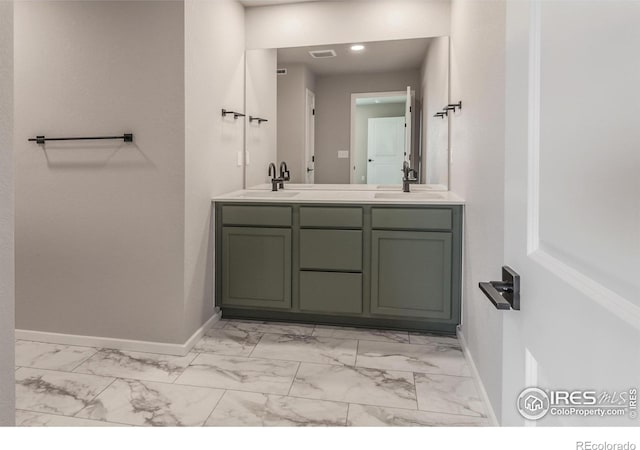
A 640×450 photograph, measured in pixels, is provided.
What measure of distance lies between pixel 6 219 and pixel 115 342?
1.77m

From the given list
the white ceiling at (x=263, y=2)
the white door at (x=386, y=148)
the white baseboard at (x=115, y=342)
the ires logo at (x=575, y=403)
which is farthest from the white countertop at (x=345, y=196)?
the ires logo at (x=575, y=403)

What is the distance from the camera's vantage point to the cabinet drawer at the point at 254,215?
297cm

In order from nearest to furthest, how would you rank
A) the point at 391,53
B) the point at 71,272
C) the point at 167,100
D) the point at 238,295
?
the point at 167,100 → the point at 71,272 → the point at 238,295 → the point at 391,53

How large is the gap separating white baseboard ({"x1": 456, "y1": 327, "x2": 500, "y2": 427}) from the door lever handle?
1.31 meters

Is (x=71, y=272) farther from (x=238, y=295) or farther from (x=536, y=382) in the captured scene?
(x=536, y=382)

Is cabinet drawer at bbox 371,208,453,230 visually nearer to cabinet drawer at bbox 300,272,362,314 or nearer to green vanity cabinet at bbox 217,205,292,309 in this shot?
cabinet drawer at bbox 300,272,362,314

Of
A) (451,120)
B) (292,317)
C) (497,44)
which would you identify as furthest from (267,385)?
(451,120)

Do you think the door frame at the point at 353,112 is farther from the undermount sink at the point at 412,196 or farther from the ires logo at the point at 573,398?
the ires logo at the point at 573,398

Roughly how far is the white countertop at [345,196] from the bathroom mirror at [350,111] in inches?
5.1

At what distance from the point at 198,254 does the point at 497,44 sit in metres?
2.07

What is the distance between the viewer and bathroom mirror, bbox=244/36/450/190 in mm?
3256
